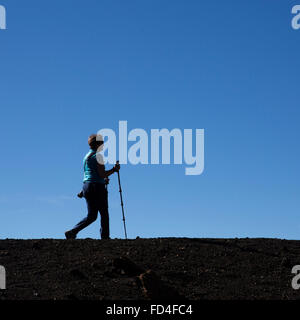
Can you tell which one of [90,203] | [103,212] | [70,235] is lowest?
[70,235]

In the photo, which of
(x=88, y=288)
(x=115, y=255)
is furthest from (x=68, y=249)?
(x=88, y=288)

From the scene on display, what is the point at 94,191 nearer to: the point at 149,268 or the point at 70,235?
the point at 70,235

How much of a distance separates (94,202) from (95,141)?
1.55 m

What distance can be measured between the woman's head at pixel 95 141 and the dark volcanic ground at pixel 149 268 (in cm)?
242

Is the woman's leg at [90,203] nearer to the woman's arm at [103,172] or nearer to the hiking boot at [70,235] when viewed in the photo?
the woman's arm at [103,172]

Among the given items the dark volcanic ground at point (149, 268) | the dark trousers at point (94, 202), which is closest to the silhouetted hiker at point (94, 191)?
the dark trousers at point (94, 202)

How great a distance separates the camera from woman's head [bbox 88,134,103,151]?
1806cm

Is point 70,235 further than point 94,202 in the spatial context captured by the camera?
Yes

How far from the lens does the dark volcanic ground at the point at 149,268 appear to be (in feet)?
48.2

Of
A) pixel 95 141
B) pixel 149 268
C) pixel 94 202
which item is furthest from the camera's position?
pixel 95 141

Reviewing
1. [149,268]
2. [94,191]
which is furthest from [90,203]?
[149,268]

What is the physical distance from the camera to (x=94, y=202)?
17.9 metres

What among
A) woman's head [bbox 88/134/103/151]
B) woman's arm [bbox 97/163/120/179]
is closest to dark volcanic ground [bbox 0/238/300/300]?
woman's arm [bbox 97/163/120/179]
